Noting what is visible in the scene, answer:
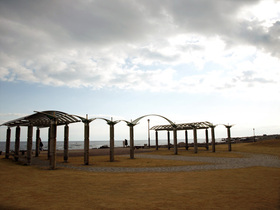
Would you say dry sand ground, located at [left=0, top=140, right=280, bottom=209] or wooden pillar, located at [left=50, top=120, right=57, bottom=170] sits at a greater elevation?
wooden pillar, located at [left=50, top=120, right=57, bottom=170]

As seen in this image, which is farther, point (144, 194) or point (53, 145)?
point (53, 145)

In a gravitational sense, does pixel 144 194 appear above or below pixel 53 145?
below

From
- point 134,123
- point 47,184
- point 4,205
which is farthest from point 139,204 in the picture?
point 134,123

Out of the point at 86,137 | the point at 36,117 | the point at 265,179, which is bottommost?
the point at 265,179

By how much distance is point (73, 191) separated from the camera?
865cm

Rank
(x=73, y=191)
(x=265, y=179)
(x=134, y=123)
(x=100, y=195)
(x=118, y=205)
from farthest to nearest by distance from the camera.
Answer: (x=134, y=123) < (x=265, y=179) < (x=73, y=191) < (x=100, y=195) < (x=118, y=205)

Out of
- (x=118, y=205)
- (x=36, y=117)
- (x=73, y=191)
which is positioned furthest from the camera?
(x=36, y=117)

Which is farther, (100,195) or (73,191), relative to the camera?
(73,191)

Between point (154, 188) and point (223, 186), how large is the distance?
304 cm

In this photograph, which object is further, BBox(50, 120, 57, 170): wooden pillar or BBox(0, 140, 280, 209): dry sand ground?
BBox(50, 120, 57, 170): wooden pillar

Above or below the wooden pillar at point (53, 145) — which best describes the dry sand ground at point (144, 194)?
below

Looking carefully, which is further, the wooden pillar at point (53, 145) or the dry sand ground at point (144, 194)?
the wooden pillar at point (53, 145)

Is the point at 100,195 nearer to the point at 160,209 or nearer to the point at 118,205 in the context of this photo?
the point at 118,205

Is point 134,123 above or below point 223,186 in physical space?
above
